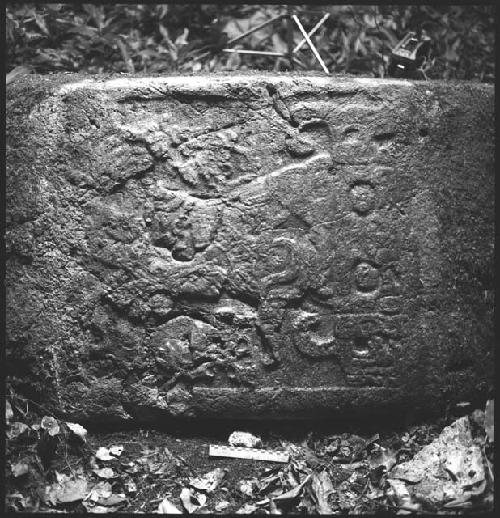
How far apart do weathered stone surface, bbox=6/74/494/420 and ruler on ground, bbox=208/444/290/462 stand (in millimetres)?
126

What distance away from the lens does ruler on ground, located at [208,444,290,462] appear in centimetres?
198

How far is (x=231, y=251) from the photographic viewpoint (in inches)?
77.2

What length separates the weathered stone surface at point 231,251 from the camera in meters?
1.97

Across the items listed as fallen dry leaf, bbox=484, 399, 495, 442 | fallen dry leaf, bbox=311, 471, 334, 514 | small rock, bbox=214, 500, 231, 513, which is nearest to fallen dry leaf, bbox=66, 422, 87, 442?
small rock, bbox=214, 500, 231, 513

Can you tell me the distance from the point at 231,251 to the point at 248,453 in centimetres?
69

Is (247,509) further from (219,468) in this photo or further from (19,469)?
(19,469)

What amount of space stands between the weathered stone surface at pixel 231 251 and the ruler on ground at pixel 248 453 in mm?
126

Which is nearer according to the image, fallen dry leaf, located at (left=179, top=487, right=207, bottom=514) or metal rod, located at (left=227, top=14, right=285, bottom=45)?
fallen dry leaf, located at (left=179, top=487, right=207, bottom=514)

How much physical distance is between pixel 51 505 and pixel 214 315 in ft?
2.60

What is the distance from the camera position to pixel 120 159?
1979mm

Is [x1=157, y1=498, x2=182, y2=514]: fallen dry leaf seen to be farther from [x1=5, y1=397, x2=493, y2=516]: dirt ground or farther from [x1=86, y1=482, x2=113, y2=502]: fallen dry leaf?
[x1=86, y1=482, x2=113, y2=502]: fallen dry leaf

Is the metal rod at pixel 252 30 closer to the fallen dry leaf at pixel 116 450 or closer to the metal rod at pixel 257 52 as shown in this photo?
the metal rod at pixel 257 52

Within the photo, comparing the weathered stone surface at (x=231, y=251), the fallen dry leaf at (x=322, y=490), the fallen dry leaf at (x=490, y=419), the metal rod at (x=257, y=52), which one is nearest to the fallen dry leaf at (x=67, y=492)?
the weathered stone surface at (x=231, y=251)

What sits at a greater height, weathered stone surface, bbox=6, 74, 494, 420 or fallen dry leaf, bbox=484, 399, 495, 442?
weathered stone surface, bbox=6, 74, 494, 420
